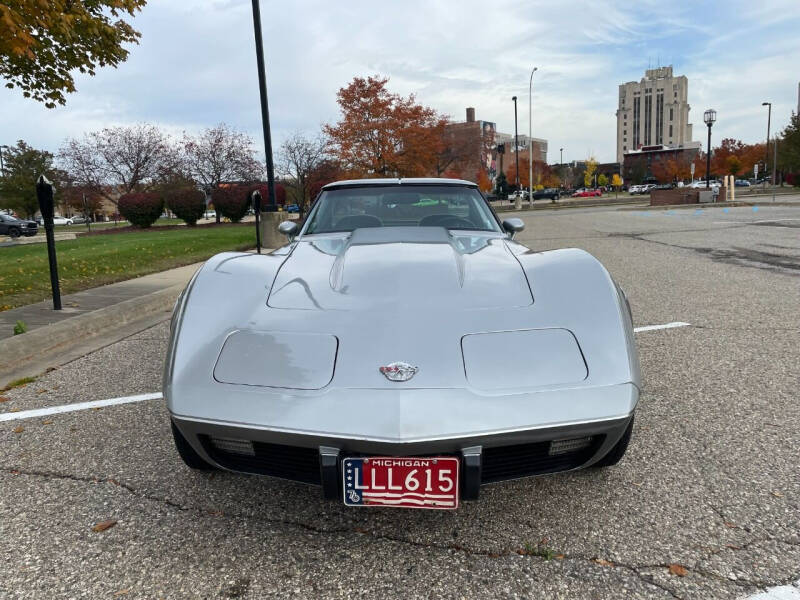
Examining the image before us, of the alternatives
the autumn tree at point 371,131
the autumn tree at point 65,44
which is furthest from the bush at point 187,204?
the autumn tree at point 65,44

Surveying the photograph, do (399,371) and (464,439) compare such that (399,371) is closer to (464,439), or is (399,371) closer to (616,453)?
(464,439)

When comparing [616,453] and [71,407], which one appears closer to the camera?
[616,453]

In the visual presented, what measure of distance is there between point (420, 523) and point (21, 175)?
56.5 metres

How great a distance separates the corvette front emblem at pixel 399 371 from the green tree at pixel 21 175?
54.1 m

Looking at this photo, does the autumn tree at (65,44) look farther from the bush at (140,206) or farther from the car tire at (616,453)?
the bush at (140,206)

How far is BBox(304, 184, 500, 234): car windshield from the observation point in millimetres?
3703

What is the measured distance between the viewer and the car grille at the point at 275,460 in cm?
192

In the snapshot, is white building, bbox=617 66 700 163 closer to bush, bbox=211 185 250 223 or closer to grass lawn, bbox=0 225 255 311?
bush, bbox=211 185 250 223

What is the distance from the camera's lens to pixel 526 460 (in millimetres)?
1924

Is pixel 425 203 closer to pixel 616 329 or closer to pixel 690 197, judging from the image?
pixel 616 329

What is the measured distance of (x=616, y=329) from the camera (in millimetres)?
2111

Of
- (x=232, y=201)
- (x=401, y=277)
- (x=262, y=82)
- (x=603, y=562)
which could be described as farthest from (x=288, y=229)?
(x=232, y=201)

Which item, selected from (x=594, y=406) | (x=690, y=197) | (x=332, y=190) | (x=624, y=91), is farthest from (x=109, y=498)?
(x=624, y=91)

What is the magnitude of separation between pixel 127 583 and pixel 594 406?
1.59 m
